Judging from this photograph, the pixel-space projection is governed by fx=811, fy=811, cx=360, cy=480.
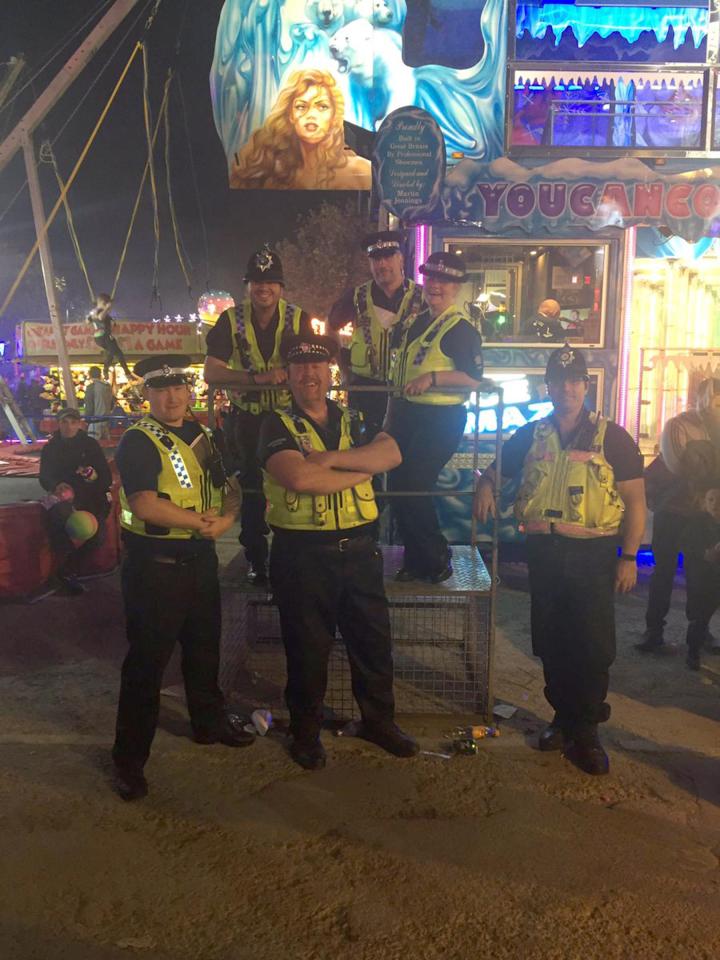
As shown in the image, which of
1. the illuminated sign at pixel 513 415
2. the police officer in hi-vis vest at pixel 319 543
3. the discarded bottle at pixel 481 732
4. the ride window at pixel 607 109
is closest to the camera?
the police officer in hi-vis vest at pixel 319 543

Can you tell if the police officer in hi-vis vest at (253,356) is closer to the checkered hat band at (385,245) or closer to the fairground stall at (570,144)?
the checkered hat band at (385,245)

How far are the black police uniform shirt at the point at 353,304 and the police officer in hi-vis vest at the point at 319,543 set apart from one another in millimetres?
984

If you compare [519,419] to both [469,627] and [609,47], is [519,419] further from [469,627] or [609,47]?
[609,47]

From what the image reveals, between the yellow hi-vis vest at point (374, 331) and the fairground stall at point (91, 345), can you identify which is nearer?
the yellow hi-vis vest at point (374, 331)

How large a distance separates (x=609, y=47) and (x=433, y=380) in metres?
6.98

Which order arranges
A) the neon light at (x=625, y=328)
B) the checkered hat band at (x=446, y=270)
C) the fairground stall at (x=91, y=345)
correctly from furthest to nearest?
1. the fairground stall at (x=91, y=345)
2. the neon light at (x=625, y=328)
3. the checkered hat band at (x=446, y=270)

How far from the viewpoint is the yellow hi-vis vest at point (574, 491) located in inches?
167

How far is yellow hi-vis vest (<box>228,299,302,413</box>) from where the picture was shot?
5.07 m

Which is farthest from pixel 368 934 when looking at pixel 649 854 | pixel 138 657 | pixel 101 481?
pixel 101 481

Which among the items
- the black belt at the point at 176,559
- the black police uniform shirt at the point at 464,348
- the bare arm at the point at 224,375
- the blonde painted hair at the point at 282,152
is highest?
the blonde painted hair at the point at 282,152

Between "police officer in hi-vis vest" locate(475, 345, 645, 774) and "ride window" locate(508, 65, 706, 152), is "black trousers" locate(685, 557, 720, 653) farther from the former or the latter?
"ride window" locate(508, 65, 706, 152)

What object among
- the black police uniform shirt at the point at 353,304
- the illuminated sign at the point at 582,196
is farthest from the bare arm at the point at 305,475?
the illuminated sign at the point at 582,196

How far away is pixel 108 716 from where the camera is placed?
4992mm

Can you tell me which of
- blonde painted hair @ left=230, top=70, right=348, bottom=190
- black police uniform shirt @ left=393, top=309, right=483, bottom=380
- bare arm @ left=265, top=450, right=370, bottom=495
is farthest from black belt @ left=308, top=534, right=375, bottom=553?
blonde painted hair @ left=230, top=70, right=348, bottom=190
